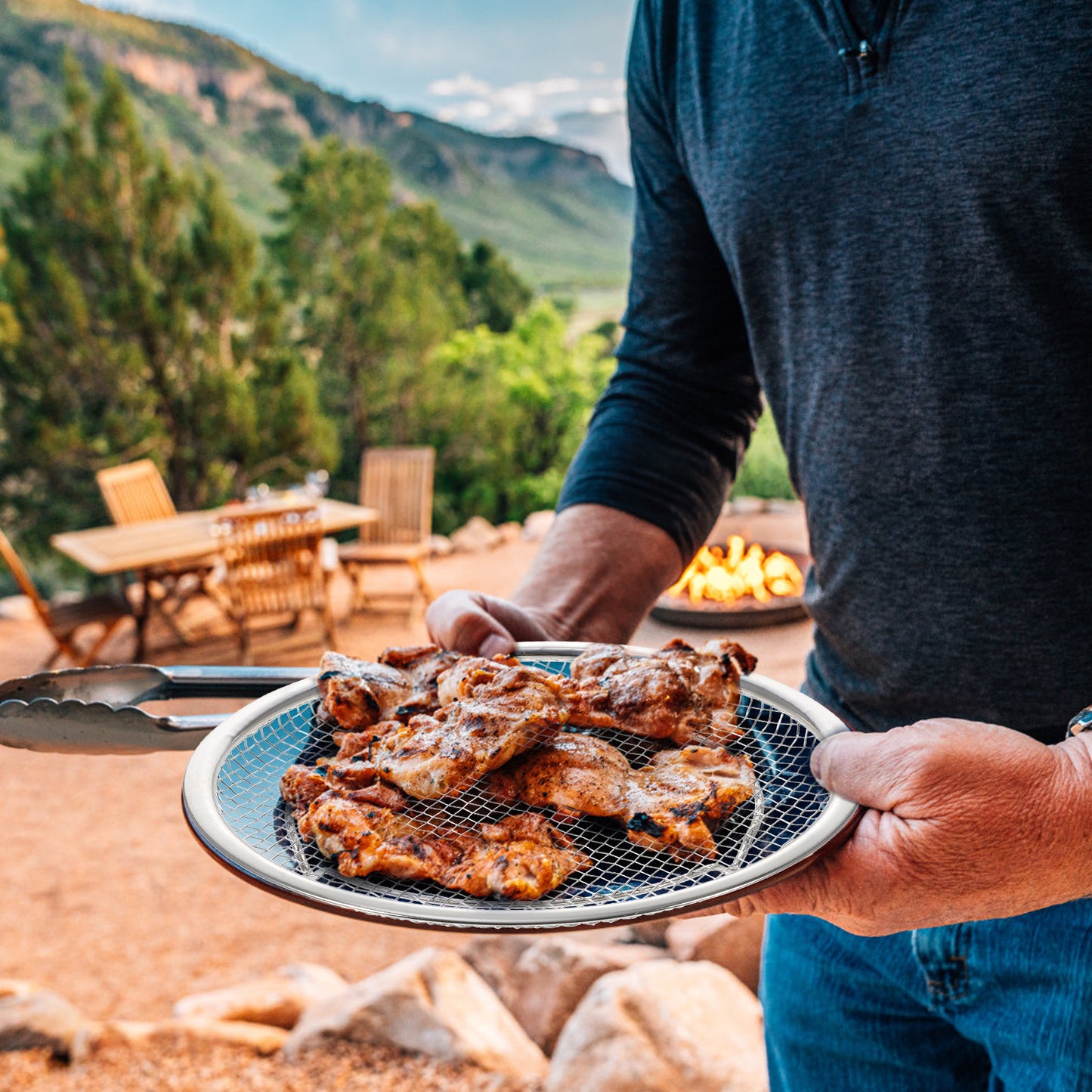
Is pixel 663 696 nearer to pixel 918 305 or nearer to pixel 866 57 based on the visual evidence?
pixel 918 305

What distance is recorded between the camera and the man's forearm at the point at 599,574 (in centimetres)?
139

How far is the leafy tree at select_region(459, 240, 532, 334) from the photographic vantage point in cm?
1433

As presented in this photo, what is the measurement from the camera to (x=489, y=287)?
1442cm

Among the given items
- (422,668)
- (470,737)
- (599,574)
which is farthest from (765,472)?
(470,737)

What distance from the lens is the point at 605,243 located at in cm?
1450

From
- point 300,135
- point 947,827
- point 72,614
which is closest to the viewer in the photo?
point 947,827

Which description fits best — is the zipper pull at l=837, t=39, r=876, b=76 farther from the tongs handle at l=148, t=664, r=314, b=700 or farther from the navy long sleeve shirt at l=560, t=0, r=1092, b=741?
the tongs handle at l=148, t=664, r=314, b=700

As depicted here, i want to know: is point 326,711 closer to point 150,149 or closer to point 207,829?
point 207,829

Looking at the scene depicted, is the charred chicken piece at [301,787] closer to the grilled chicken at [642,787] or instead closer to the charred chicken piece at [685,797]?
the grilled chicken at [642,787]

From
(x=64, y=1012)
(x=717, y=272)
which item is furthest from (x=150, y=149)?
(x=717, y=272)

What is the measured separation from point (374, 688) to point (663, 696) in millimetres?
334

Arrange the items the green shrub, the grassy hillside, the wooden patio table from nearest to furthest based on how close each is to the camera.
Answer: the wooden patio table → the green shrub → the grassy hillside

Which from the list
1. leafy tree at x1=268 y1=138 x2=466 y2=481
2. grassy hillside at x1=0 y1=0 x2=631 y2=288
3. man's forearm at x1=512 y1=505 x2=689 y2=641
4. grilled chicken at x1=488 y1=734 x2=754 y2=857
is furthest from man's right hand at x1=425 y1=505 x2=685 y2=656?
grassy hillside at x1=0 y1=0 x2=631 y2=288

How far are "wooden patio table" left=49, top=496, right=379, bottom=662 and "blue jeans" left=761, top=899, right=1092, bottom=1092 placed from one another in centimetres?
599
